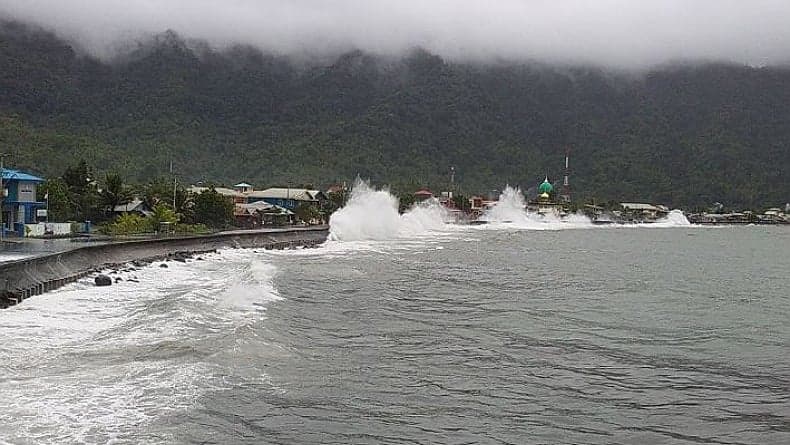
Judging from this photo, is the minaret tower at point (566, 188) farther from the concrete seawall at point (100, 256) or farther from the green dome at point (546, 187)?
the concrete seawall at point (100, 256)

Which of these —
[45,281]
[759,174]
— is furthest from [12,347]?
[759,174]

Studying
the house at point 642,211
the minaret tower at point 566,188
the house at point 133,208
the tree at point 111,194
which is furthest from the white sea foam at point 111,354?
the minaret tower at point 566,188

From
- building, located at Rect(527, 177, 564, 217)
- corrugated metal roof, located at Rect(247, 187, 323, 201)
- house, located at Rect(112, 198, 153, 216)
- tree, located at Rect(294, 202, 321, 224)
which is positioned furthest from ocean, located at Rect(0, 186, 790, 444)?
building, located at Rect(527, 177, 564, 217)

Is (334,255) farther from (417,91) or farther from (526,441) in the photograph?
(417,91)

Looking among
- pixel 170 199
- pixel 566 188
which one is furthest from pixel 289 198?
pixel 566 188

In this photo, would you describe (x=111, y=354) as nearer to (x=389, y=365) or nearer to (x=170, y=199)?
(x=389, y=365)

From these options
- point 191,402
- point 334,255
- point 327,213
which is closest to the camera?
point 191,402

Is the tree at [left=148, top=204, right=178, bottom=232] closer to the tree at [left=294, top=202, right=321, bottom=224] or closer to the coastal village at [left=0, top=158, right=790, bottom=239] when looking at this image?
the coastal village at [left=0, top=158, right=790, bottom=239]
